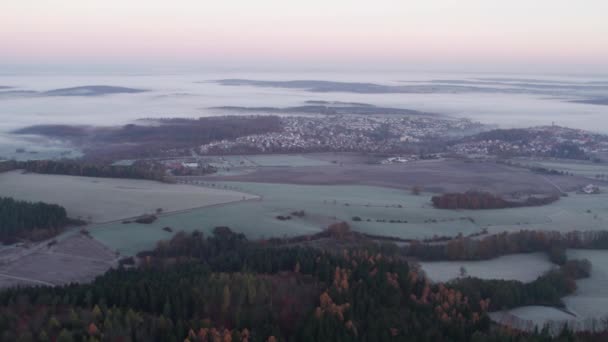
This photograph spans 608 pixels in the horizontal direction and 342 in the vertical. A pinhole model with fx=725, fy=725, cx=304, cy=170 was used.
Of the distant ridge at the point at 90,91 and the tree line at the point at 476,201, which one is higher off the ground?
the distant ridge at the point at 90,91

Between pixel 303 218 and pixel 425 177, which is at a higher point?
pixel 425 177

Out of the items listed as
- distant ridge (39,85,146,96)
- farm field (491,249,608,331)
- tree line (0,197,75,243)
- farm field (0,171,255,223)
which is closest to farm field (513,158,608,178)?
farm field (0,171,255,223)

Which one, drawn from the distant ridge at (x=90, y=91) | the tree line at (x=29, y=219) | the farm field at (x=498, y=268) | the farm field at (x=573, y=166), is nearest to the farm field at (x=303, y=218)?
the tree line at (x=29, y=219)

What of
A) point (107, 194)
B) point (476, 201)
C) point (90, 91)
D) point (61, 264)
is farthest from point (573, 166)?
point (90, 91)

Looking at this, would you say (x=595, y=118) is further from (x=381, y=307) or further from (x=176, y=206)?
(x=381, y=307)

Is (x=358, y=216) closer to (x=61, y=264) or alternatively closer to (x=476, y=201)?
(x=476, y=201)

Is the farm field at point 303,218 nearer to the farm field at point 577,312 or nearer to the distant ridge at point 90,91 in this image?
the farm field at point 577,312
